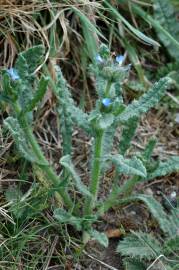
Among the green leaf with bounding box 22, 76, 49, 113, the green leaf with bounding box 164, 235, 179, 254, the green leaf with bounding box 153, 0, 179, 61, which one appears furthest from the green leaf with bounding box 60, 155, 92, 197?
the green leaf with bounding box 153, 0, 179, 61

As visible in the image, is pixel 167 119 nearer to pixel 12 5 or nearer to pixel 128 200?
pixel 128 200

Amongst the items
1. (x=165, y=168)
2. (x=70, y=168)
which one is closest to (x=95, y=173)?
(x=70, y=168)

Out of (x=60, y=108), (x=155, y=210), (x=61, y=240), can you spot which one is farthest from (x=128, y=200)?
(x=60, y=108)

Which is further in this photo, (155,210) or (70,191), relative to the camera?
(70,191)

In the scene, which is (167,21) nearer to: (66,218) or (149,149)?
(149,149)

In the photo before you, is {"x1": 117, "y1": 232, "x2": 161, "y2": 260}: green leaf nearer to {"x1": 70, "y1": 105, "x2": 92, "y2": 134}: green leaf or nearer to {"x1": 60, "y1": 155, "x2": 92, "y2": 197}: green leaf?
{"x1": 60, "y1": 155, "x2": 92, "y2": 197}: green leaf

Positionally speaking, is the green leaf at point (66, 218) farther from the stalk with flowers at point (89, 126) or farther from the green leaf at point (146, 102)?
the green leaf at point (146, 102)

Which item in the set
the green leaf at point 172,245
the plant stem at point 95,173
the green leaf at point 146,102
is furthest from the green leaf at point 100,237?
the green leaf at point 146,102
